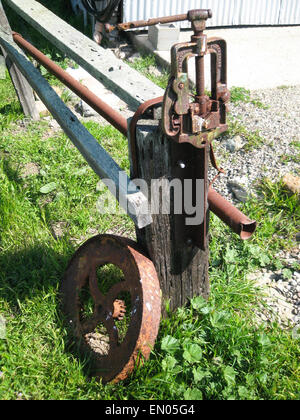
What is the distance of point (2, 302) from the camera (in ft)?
8.45

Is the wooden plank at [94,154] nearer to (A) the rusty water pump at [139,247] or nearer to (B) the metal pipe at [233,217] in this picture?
(A) the rusty water pump at [139,247]

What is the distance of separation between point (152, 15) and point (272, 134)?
3.81m

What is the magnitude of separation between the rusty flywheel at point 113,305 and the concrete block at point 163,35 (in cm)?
466

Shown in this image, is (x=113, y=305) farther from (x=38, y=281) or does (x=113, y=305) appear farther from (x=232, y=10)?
(x=232, y=10)

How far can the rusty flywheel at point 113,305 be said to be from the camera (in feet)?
6.45

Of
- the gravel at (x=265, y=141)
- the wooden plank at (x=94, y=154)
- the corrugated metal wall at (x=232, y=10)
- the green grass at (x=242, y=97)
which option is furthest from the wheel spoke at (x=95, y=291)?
the corrugated metal wall at (x=232, y=10)

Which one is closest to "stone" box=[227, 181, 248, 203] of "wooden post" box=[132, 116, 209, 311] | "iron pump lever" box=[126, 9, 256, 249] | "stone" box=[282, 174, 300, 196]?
"stone" box=[282, 174, 300, 196]

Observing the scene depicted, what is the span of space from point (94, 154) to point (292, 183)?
1787mm

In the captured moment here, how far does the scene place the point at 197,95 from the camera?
5.02ft

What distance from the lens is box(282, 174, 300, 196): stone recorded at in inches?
128

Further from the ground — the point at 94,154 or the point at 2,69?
the point at 94,154

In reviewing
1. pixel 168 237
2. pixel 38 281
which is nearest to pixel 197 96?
pixel 168 237

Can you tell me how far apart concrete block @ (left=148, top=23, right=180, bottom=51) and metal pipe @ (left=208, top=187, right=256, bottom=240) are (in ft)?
16.5
